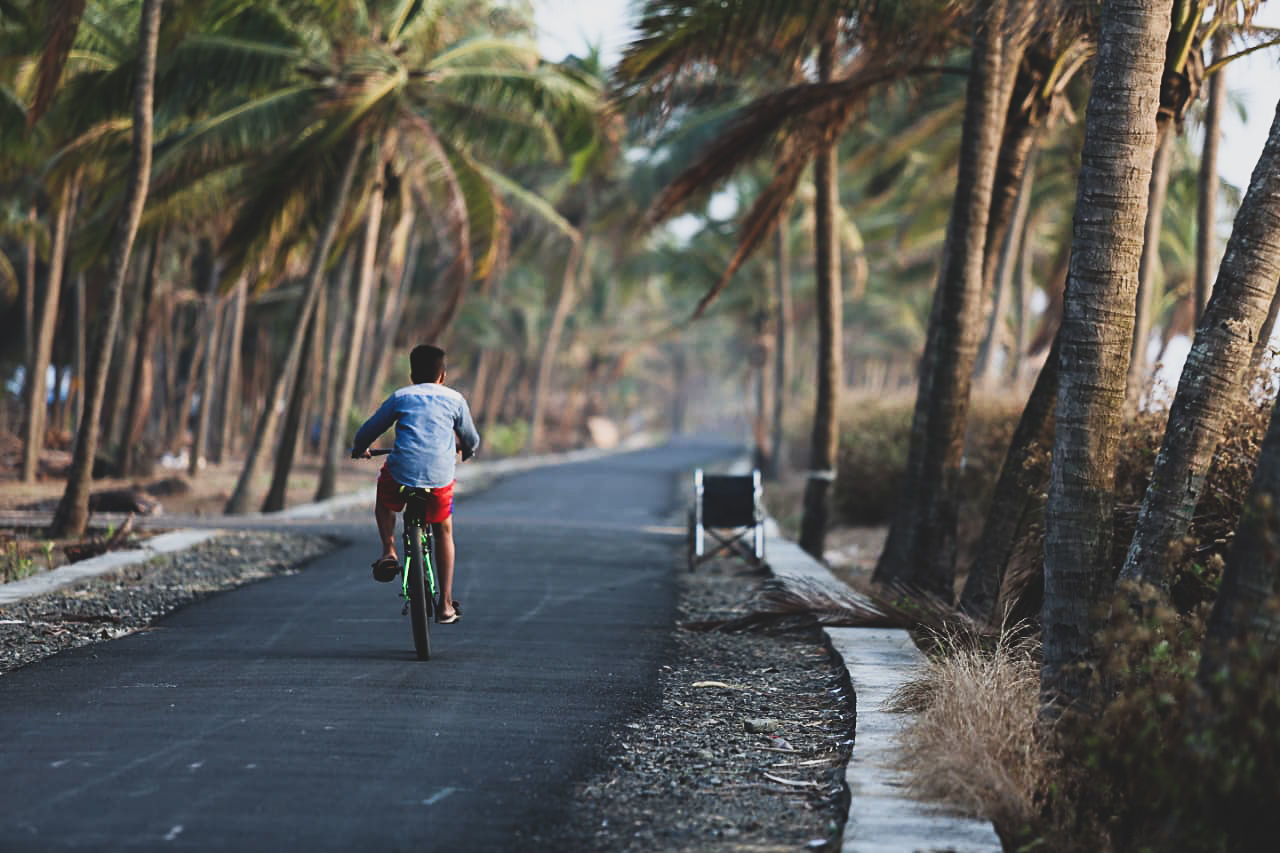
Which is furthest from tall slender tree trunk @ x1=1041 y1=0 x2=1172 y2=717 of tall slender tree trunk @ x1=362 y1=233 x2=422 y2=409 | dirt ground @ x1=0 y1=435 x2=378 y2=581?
tall slender tree trunk @ x1=362 y1=233 x2=422 y2=409

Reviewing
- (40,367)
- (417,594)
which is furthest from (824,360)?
(40,367)

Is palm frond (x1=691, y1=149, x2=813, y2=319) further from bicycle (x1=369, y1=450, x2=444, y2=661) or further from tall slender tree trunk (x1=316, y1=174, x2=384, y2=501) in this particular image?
tall slender tree trunk (x1=316, y1=174, x2=384, y2=501)

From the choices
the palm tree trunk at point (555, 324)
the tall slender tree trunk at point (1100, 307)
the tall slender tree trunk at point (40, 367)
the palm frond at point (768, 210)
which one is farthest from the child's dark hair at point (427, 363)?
the palm tree trunk at point (555, 324)

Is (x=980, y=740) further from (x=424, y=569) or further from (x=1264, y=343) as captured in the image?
(x=1264, y=343)

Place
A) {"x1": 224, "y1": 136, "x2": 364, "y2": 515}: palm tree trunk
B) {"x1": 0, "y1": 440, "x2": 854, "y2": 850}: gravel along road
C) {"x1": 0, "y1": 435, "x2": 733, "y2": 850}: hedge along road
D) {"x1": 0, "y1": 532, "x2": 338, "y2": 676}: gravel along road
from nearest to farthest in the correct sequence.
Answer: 1. {"x1": 0, "y1": 435, "x2": 733, "y2": 850}: hedge along road
2. {"x1": 0, "y1": 440, "x2": 854, "y2": 850}: gravel along road
3. {"x1": 0, "y1": 532, "x2": 338, "y2": 676}: gravel along road
4. {"x1": 224, "y1": 136, "x2": 364, "y2": 515}: palm tree trunk

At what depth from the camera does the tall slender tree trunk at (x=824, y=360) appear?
18438mm

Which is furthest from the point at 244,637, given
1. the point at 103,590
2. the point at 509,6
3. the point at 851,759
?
the point at 509,6

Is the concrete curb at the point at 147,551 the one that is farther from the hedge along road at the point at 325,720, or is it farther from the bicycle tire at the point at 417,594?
the bicycle tire at the point at 417,594

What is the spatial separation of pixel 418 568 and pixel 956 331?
6.08 m

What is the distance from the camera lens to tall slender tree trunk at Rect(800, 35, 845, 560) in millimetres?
18438

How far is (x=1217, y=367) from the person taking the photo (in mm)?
6855

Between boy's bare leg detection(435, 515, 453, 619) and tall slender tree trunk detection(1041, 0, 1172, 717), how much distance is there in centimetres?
378

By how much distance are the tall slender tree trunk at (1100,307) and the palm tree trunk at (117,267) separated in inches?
448

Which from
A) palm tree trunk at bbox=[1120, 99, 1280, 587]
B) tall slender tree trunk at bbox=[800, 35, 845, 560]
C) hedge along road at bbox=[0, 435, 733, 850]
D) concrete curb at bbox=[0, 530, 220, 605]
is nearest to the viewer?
hedge along road at bbox=[0, 435, 733, 850]
